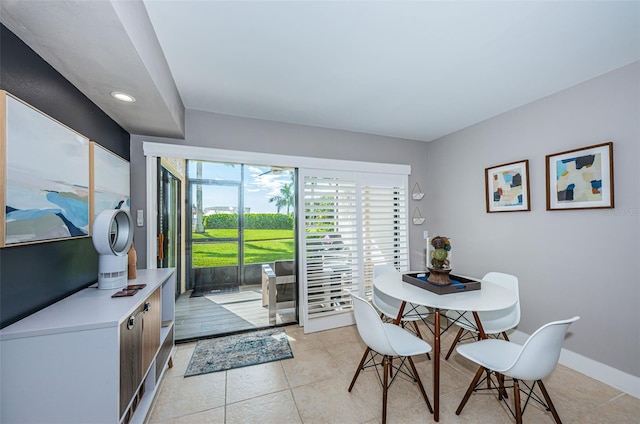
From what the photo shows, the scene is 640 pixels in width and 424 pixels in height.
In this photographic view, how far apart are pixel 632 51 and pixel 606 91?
325 millimetres

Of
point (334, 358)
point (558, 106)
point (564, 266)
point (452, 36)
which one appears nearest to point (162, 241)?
point (334, 358)

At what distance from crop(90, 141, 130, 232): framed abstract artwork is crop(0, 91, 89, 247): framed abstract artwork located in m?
0.11

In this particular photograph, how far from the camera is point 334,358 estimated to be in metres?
2.49

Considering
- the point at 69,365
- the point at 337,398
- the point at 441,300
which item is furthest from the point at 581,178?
the point at 69,365

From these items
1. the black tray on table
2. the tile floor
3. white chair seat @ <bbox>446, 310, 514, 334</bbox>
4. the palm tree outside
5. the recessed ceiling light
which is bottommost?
the tile floor

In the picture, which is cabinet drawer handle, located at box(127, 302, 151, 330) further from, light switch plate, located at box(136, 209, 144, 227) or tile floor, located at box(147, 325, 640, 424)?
light switch plate, located at box(136, 209, 144, 227)

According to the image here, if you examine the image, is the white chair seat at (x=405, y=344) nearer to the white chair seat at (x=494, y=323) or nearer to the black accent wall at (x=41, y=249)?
the white chair seat at (x=494, y=323)

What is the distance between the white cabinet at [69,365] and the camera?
1050mm

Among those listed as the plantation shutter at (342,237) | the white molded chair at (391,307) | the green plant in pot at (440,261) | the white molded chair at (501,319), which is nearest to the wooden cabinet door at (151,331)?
the plantation shutter at (342,237)

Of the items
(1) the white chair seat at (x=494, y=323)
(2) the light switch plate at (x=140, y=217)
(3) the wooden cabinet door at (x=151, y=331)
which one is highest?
(2) the light switch plate at (x=140, y=217)

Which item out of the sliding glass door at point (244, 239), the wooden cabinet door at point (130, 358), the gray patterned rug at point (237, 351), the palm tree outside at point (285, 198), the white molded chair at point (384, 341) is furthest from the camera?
the palm tree outside at point (285, 198)

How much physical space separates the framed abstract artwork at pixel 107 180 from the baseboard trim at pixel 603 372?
408 cm

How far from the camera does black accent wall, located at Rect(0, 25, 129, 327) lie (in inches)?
44.7

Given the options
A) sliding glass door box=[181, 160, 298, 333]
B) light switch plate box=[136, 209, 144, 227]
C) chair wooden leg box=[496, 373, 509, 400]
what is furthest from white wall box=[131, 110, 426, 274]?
→ chair wooden leg box=[496, 373, 509, 400]
